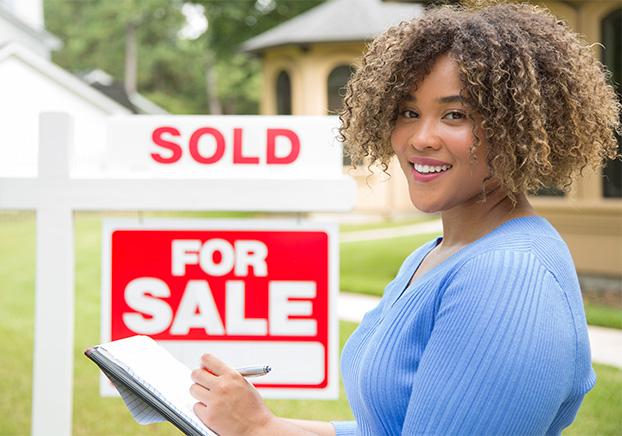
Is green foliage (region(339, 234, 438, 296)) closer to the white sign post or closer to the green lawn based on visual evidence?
the green lawn

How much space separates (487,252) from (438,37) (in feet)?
1.30

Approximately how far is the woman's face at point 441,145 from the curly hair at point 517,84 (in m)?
0.02

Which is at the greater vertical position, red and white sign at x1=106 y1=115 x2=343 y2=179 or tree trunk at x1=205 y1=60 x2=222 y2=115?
tree trunk at x1=205 y1=60 x2=222 y2=115

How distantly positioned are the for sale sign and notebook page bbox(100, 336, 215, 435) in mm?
811

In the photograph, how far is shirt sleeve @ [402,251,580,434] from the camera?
3.84 ft

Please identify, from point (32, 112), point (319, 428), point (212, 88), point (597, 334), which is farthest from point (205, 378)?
point (212, 88)

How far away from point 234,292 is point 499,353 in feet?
4.93

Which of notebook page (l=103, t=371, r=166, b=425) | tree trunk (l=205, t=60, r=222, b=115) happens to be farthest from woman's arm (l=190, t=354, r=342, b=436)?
tree trunk (l=205, t=60, r=222, b=115)

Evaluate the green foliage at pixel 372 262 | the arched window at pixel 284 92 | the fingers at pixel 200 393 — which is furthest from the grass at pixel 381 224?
the fingers at pixel 200 393

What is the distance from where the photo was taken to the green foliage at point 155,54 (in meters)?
33.3

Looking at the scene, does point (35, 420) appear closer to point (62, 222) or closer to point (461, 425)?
point (62, 222)

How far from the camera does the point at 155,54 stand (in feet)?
117

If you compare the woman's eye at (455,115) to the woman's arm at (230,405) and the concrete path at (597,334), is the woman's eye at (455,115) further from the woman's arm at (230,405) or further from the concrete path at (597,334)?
the concrete path at (597,334)

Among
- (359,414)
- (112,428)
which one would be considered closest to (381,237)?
(112,428)
